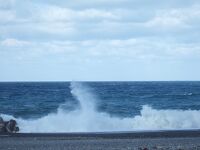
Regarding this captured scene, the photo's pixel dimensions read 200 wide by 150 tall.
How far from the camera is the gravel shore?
67.4 feet

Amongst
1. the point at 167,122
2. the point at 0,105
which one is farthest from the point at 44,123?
the point at 0,105

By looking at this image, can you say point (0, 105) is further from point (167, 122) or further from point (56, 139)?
point (56, 139)

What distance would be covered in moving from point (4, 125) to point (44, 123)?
972 cm

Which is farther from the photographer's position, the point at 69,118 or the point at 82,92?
the point at 82,92

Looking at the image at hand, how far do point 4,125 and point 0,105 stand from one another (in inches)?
1204

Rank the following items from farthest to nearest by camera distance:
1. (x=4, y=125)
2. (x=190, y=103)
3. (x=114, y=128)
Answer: (x=190, y=103) → (x=114, y=128) → (x=4, y=125)

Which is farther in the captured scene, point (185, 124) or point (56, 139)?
point (185, 124)

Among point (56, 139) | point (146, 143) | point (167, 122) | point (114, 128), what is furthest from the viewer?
point (167, 122)

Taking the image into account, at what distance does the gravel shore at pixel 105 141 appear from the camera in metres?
20.5

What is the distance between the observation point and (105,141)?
911 inches

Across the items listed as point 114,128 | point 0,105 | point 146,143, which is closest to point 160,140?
point 146,143

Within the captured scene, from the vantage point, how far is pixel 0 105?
5812 centimetres

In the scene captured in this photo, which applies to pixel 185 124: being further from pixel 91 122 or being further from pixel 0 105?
pixel 0 105

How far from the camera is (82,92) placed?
183 ft
